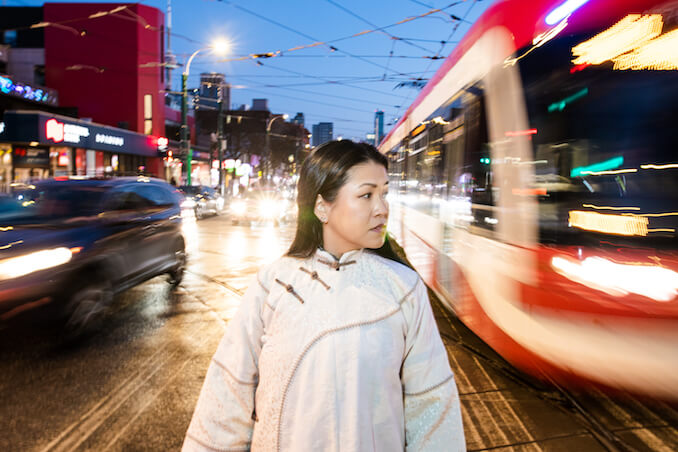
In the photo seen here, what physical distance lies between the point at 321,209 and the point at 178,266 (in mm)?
7027

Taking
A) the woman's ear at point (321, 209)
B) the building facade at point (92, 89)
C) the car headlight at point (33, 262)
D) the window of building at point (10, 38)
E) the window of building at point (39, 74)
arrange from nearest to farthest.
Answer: the woman's ear at point (321, 209)
the car headlight at point (33, 262)
the building facade at point (92, 89)
the window of building at point (39, 74)
the window of building at point (10, 38)

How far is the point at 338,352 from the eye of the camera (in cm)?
137

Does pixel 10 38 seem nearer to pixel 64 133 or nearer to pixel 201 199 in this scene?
pixel 64 133

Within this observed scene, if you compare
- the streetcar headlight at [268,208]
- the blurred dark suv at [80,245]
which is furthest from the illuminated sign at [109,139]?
the blurred dark suv at [80,245]

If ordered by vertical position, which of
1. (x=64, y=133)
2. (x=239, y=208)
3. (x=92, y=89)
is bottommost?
(x=239, y=208)

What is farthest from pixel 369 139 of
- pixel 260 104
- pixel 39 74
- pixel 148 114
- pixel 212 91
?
pixel 260 104

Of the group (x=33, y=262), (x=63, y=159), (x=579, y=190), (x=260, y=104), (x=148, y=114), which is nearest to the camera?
(x=579, y=190)

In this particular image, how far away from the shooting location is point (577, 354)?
11.3 feet

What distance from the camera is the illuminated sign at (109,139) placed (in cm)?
2462

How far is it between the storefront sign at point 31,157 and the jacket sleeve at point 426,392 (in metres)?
26.0

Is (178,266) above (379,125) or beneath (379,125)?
beneath

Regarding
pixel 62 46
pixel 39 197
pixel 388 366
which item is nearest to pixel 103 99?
pixel 62 46

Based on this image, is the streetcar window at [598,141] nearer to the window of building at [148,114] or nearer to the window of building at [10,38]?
the window of building at [148,114]

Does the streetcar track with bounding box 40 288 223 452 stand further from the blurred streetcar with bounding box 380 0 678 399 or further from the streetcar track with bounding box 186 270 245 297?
the blurred streetcar with bounding box 380 0 678 399
